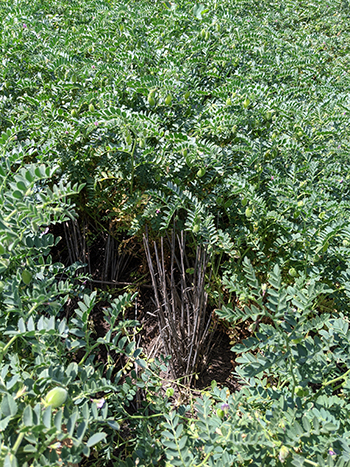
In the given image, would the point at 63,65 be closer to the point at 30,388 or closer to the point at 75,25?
the point at 75,25

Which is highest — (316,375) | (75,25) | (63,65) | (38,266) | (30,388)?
(75,25)

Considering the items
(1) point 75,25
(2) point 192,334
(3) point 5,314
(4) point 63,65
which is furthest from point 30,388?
(1) point 75,25

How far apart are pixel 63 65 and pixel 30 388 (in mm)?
1655

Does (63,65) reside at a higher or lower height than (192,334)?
higher

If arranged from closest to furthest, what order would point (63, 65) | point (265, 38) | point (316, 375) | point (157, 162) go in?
1. point (316, 375)
2. point (157, 162)
3. point (63, 65)
4. point (265, 38)

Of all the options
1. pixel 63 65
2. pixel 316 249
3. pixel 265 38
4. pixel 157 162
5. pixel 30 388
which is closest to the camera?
pixel 30 388

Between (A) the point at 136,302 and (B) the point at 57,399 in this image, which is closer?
(B) the point at 57,399

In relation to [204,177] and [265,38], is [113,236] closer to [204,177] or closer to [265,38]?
[204,177]

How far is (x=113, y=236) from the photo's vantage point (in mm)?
1932

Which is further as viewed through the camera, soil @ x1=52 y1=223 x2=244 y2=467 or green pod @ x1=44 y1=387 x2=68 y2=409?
soil @ x1=52 y1=223 x2=244 y2=467

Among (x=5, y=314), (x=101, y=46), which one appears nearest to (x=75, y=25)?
(x=101, y=46)

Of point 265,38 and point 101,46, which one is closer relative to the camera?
point 101,46

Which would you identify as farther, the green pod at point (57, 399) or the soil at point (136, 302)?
the soil at point (136, 302)

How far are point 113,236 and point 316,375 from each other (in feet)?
3.81
